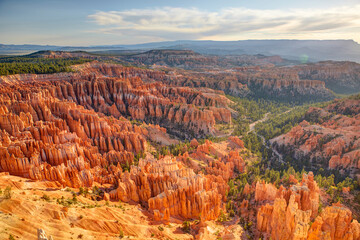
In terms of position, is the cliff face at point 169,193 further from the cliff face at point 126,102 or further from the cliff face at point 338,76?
the cliff face at point 338,76

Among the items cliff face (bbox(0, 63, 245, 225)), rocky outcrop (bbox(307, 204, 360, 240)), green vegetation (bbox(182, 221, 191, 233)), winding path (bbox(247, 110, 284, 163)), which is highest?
cliff face (bbox(0, 63, 245, 225))

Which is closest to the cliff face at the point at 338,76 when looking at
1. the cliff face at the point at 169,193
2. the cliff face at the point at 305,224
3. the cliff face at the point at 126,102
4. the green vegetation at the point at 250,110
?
the green vegetation at the point at 250,110

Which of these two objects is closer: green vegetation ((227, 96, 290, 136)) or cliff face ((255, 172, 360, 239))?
cliff face ((255, 172, 360, 239))

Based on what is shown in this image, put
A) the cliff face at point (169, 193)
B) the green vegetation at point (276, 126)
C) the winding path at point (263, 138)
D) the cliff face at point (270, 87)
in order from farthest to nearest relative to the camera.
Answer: the cliff face at point (270, 87)
the green vegetation at point (276, 126)
the winding path at point (263, 138)
the cliff face at point (169, 193)

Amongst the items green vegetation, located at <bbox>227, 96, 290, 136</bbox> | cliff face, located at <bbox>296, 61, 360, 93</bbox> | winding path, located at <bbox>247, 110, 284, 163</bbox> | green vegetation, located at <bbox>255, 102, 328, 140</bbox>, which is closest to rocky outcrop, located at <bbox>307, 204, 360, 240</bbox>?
winding path, located at <bbox>247, 110, 284, 163</bbox>

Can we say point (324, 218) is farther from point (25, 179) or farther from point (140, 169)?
point (25, 179)

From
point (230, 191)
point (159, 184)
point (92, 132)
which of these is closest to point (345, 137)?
point (230, 191)

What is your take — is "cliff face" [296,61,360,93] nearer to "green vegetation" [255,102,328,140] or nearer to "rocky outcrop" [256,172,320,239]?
"green vegetation" [255,102,328,140]

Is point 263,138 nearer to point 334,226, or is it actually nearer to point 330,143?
point 330,143
